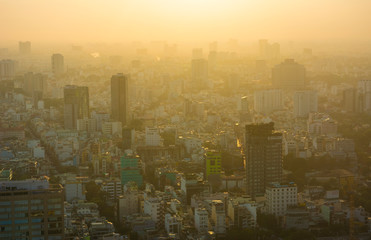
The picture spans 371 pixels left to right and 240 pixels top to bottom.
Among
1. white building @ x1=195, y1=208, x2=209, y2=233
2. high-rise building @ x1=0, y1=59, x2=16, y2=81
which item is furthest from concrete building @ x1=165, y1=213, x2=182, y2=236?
high-rise building @ x1=0, y1=59, x2=16, y2=81

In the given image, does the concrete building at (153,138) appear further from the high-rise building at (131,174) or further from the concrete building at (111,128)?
the high-rise building at (131,174)

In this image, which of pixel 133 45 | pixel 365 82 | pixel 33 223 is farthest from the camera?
pixel 133 45

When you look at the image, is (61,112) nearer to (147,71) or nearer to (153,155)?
(153,155)

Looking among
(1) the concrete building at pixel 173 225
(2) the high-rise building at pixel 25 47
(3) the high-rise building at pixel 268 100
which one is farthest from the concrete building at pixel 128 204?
(3) the high-rise building at pixel 268 100

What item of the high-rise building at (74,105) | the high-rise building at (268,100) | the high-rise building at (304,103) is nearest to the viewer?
the high-rise building at (74,105)

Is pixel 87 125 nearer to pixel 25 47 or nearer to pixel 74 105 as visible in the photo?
pixel 74 105

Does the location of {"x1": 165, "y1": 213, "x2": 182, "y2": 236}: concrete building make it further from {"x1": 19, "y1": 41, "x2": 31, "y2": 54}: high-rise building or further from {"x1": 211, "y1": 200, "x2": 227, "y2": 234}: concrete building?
{"x1": 19, "y1": 41, "x2": 31, "y2": 54}: high-rise building

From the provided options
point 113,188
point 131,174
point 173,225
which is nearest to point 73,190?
point 113,188

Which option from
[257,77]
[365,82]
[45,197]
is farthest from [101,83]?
[45,197]
